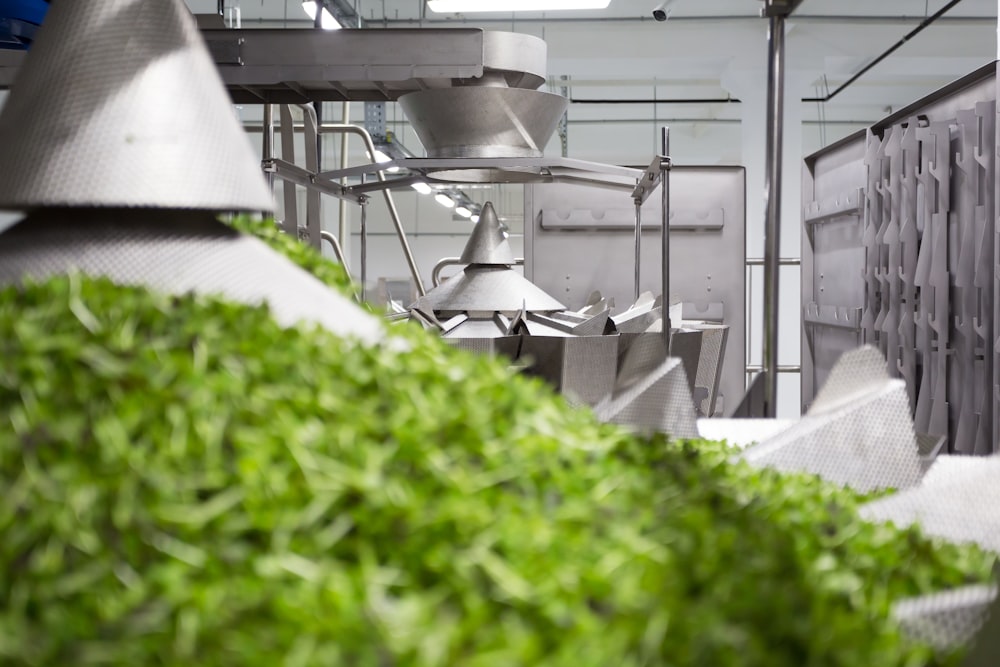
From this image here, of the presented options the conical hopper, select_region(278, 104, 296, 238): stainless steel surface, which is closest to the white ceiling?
select_region(278, 104, 296, 238): stainless steel surface

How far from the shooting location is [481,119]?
2.45m

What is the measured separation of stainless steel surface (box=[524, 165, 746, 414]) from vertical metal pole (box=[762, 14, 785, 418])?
11.2 ft

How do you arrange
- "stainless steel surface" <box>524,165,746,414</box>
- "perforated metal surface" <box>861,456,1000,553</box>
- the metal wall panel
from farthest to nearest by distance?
"stainless steel surface" <box>524,165,746,414</box> < the metal wall panel < "perforated metal surface" <box>861,456,1000,553</box>

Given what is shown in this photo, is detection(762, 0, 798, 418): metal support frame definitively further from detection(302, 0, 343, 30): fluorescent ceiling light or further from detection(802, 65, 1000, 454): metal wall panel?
detection(302, 0, 343, 30): fluorescent ceiling light

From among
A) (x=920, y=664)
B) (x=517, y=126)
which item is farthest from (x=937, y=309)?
(x=920, y=664)

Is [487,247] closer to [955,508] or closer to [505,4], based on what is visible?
[505,4]

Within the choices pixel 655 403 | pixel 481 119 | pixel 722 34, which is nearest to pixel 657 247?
pixel 481 119

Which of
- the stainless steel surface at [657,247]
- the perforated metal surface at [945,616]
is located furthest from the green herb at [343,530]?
the stainless steel surface at [657,247]

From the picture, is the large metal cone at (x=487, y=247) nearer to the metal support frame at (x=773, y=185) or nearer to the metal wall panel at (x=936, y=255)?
the metal wall panel at (x=936, y=255)

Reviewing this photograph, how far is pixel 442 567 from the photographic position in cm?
64

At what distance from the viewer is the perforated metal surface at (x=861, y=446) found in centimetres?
115

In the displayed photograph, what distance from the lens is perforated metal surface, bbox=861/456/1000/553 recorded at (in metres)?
0.97

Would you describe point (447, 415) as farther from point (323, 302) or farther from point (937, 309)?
point (937, 309)

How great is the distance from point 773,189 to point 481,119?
1168 millimetres
